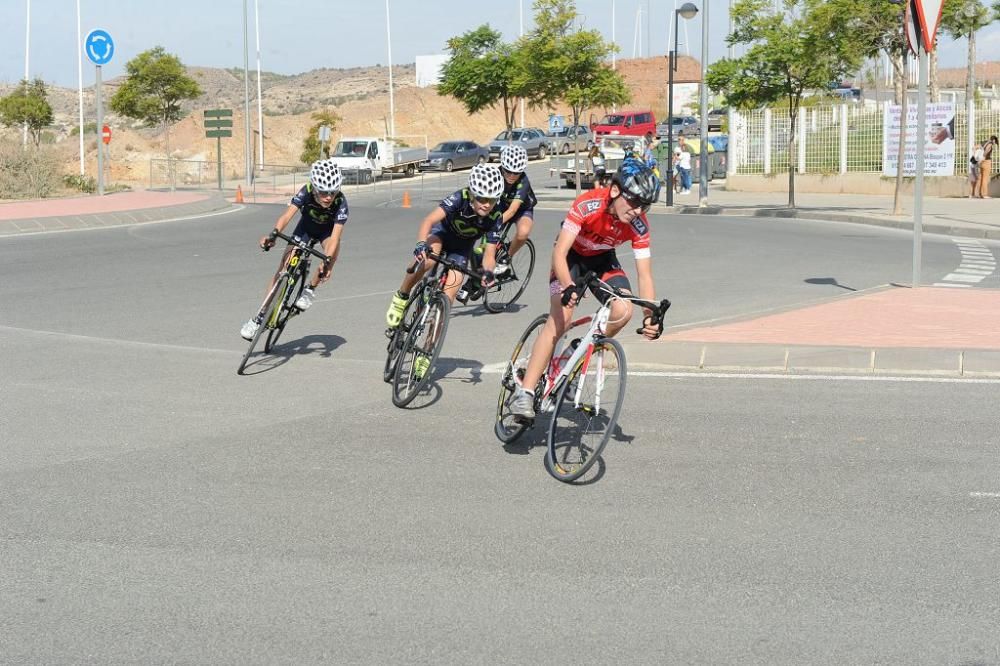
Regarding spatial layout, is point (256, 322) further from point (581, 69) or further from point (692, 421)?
point (581, 69)

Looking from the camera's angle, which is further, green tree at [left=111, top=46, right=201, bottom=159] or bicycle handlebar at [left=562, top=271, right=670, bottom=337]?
green tree at [left=111, top=46, right=201, bottom=159]

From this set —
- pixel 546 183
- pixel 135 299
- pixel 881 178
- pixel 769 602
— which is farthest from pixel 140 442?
pixel 546 183

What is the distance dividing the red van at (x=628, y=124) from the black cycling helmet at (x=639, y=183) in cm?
5932

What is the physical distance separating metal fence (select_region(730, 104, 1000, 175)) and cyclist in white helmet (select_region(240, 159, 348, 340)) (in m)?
27.2

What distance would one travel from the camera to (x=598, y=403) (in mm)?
6664

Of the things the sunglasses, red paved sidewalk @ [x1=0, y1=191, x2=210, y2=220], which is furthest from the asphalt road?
red paved sidewalk @ [x1=0, y1=191, x2=210, y2=220]

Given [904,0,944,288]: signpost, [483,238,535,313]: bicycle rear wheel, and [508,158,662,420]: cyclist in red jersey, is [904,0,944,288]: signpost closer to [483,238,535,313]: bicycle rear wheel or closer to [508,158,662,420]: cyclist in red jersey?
[483,238,535,313]: bicycle rear wheel

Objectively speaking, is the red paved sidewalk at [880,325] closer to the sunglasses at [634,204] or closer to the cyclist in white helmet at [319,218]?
the cyclist in white helmet at [319,218]

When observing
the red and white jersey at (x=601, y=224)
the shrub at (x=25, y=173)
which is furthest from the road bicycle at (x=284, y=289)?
the shrub at (x=25, y=173)

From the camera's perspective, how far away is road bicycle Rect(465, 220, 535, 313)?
1282 centimetres

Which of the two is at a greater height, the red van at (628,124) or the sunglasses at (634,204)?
the red van at (628,124)

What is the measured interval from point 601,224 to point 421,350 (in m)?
2.21

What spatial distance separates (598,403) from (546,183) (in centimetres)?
4424

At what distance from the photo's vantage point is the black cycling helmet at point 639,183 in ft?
21.6
